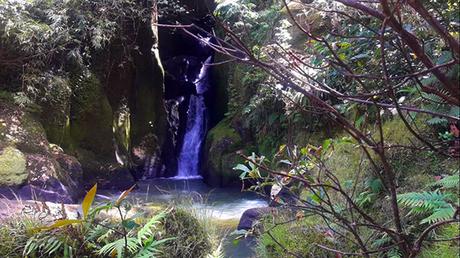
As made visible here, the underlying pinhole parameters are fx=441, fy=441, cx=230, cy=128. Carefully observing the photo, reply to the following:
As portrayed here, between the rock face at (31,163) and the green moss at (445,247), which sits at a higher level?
the rock face at (31,163)

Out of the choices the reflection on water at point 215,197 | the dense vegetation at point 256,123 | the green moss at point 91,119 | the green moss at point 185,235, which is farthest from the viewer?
the green moss at point 91,119

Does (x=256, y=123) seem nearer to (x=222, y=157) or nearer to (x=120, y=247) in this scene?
(x=222, y=157)

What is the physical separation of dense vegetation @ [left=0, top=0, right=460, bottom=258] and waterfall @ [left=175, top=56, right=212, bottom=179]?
0.83 meters

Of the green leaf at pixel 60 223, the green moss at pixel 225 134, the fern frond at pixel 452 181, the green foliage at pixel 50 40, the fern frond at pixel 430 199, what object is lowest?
the green leaf at pixel 60 223

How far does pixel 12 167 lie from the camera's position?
21.7 feet

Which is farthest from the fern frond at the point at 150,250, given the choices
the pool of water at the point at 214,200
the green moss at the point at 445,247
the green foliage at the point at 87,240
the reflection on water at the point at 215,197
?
the reflection on water at the point at 215,197

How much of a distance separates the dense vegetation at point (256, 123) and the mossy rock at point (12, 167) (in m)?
0.04

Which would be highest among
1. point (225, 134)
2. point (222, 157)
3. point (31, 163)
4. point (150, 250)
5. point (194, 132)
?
point (194, 132)

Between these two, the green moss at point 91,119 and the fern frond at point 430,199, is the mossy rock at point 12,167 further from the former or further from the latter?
the fern frond at point 430,199

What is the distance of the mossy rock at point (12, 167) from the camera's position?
6.41 m

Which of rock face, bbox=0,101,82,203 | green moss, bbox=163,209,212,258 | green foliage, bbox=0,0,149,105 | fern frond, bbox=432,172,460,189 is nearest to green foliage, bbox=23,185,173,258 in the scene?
green moss, bbox=163,209,212,258

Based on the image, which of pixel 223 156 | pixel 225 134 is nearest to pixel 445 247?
pixel 223 156

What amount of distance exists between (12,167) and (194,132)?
6229mm

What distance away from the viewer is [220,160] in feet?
32.6
